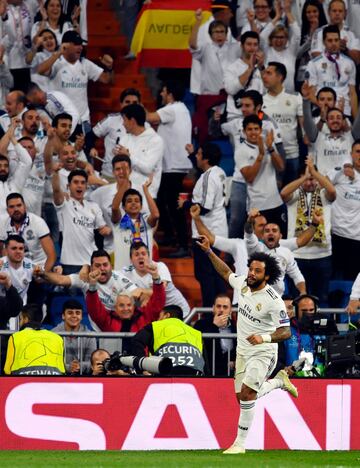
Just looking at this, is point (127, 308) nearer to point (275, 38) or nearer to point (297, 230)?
point (297, 230)

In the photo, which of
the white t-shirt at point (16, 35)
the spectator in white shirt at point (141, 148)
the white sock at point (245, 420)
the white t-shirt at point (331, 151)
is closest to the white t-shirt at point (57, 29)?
the white t-shirt at point (16, 35)

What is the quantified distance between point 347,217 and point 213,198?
1883 millimetres

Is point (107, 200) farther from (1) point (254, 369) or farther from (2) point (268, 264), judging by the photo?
(1) point (254, 369)

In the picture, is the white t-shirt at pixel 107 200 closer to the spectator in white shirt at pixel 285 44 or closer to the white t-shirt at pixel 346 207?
the white t-shirt at pixel 346 207

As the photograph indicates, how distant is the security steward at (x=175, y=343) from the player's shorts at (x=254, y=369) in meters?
1.00

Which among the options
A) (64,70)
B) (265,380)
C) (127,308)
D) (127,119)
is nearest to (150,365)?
(265,380)

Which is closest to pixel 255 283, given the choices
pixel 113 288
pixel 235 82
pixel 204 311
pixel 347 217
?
pixel 204 311

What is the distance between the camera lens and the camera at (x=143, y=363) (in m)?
15.1

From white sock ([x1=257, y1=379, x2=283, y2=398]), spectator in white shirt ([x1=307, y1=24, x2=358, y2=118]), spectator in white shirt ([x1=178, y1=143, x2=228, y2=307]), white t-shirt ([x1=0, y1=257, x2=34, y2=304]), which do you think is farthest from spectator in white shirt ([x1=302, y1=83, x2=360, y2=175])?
white sock ([x1=257, y1=379, x2=283, y2=398])

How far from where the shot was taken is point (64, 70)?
2241 centimetres

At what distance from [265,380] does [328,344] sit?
34.0 inches

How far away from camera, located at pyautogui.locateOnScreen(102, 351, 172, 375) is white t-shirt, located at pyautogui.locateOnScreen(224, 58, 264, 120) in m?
7.24

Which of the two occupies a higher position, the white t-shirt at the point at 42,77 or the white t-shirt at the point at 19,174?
the white t-shirt at the point at 42,77

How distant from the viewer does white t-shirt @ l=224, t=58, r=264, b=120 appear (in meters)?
22.2
